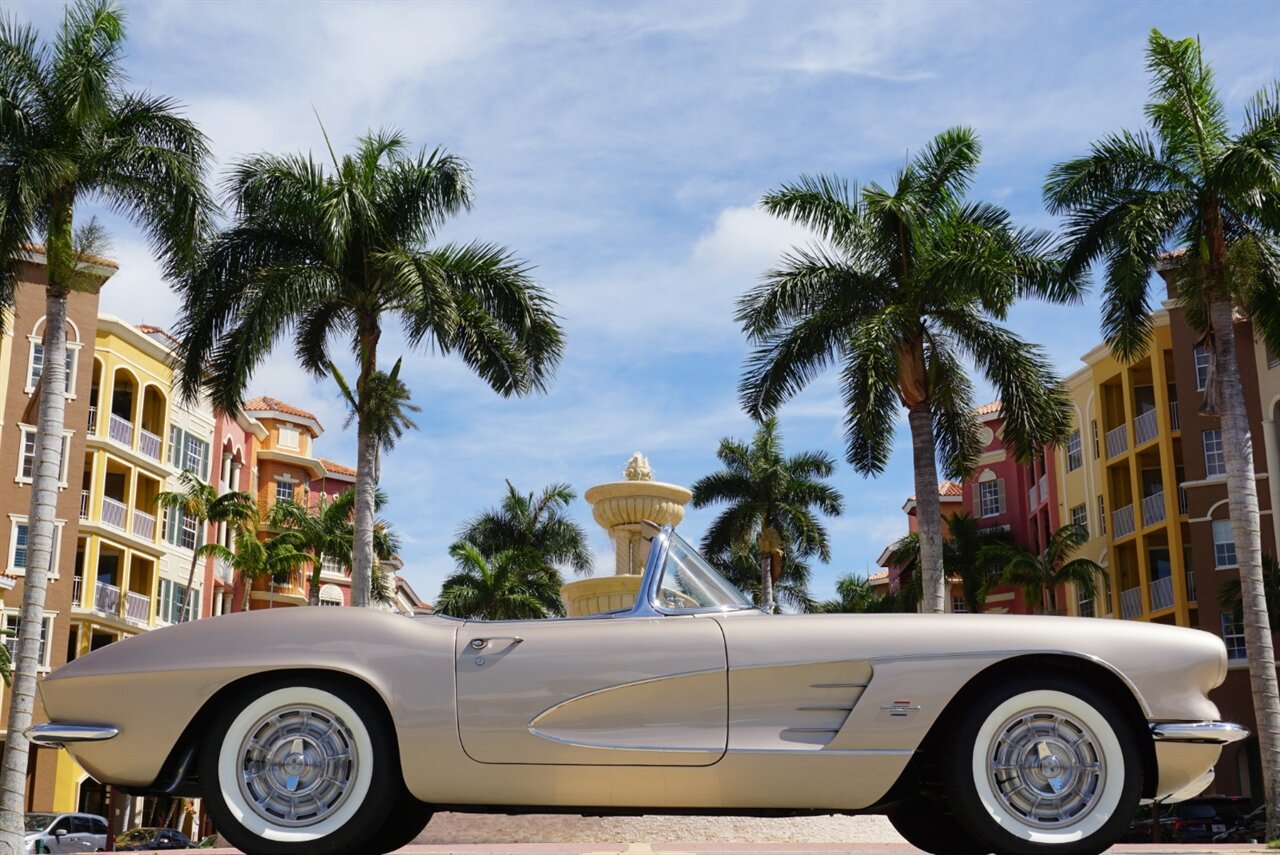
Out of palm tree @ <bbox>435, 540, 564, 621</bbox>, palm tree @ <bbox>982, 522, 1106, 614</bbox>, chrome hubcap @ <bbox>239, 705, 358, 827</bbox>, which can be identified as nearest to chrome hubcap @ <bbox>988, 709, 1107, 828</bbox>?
chrome hubcap @ <bbox>239, 705, 358, 827</bbox>

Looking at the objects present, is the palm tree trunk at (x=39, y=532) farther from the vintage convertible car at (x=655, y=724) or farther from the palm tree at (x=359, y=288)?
the vintage convertible car at (x=655, y=724)

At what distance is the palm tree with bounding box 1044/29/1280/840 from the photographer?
72.1ft

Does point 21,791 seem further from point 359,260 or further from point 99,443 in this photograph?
point 99,443

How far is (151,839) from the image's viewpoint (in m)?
32.4

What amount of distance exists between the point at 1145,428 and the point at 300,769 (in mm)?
45978

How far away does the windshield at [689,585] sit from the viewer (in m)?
5.21

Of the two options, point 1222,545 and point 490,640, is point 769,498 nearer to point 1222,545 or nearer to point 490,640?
point 1222,545

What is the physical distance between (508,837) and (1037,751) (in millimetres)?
13550

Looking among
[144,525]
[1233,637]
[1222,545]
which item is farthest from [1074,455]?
[144,525]

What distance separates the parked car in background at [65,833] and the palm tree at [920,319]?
16.8m

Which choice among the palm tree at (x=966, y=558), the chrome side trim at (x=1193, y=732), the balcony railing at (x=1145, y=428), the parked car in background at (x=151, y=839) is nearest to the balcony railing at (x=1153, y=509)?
the balcony railing at (x=1145, y=428)

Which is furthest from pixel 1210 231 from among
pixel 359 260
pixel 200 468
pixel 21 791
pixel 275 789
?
pixel 200 468

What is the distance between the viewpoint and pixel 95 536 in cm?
4450

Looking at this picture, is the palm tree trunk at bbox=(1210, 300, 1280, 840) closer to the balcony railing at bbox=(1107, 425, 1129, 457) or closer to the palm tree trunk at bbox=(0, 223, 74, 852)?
the palm tree trunk at bbox=(0, 223, 74, 852)
